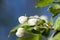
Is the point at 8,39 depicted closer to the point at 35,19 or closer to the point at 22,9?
the point at 22,9

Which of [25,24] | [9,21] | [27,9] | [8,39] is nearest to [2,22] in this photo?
[9,21]

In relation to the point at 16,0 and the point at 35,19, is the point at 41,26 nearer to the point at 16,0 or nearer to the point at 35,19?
the point at 35,19

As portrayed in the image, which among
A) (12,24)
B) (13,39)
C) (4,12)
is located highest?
(4,12)

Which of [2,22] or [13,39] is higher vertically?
[2,22]

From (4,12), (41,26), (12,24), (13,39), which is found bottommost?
(41,26)

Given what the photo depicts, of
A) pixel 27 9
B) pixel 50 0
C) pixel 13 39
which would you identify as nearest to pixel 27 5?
pixel 27 9

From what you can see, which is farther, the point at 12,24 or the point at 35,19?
the point at 12,24
